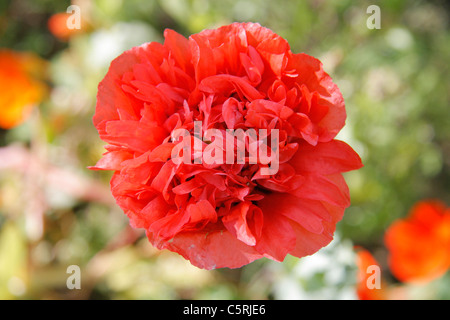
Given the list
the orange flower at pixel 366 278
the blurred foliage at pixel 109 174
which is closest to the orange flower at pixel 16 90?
the blurred foliage at pixel 109 174

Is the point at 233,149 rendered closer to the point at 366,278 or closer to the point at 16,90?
the point at 366,278

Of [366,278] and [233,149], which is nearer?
[233,149]

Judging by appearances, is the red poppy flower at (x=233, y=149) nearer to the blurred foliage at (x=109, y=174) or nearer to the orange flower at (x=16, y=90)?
the blurred foliage at (x=109, y=174)

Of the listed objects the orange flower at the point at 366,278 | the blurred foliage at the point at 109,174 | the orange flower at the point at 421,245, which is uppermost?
the blurred foliage at the point at 109,174

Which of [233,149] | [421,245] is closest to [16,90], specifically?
[233,149]

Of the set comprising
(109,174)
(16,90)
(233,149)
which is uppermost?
(16,90)
